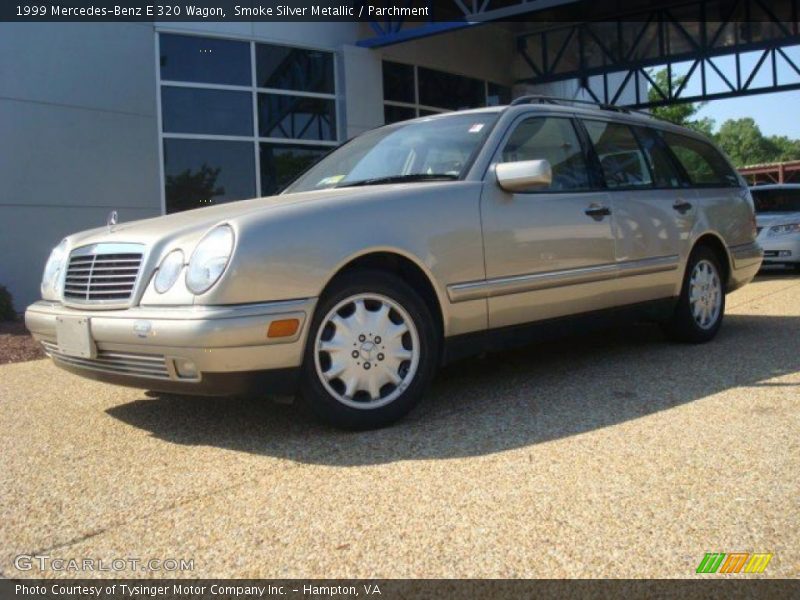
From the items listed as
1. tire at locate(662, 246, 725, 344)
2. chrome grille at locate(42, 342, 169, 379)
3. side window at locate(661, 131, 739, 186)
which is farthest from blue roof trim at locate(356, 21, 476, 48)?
chrome grille at locate(42, 342, 169, 379)

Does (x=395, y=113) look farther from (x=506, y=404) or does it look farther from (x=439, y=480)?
(x=439, y=480)

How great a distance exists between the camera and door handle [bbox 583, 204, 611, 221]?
4637mm

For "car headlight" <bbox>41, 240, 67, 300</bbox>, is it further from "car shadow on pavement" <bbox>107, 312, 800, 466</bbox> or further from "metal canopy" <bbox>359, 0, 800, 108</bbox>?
"metal canopy" <bbox>359, 0, 800, 108</bbox>

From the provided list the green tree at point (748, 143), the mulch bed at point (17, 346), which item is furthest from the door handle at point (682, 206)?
the green tree at point (748, 143)

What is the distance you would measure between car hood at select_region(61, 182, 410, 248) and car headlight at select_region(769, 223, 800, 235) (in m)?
10.3

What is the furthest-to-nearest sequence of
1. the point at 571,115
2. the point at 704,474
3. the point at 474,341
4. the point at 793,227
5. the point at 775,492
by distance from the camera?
1. the point at 793,227
2. the point at 571,115
3. the point at 474,341
4. the point at 704,474
5. the point at 775,492

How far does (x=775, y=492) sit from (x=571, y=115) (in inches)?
113

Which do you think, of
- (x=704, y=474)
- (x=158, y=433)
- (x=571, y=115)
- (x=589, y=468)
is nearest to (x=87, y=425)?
(x=158, y=433)

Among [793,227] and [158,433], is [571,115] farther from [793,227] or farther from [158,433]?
[793,227]

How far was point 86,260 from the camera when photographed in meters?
3.78

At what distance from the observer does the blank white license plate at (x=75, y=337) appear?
3.53m

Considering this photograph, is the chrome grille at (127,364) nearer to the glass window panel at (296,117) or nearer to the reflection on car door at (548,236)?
the reflection on car door at (548,236)

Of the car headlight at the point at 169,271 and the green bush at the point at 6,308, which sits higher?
the car headlight at the point at 169,271

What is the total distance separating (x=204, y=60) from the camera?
37.4ft
